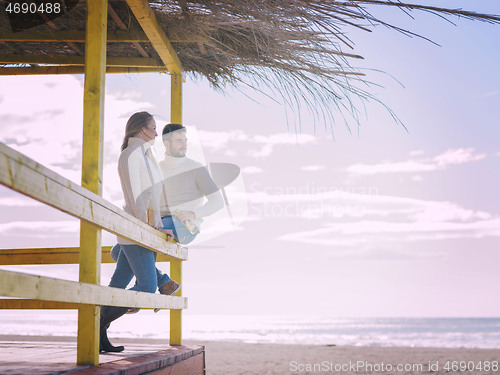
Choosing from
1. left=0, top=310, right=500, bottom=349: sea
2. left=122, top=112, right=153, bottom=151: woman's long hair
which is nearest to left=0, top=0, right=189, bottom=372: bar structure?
left=122, top=112, right=153, bottom=151: woman's long hair

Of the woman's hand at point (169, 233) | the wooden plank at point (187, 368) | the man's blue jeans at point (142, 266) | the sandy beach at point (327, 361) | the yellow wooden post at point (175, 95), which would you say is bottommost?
the sandy beach at point (327, 361)

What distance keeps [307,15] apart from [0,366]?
3.20m

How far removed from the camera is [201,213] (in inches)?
167

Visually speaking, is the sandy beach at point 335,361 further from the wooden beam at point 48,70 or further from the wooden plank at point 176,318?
the wooden beam at point 48,70

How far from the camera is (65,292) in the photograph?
Answer: 7.98ft

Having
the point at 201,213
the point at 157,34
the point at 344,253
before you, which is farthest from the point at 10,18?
the point at 344,253

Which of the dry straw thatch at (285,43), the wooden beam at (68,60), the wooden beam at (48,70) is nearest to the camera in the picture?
the dry straw thatch at (285,43)

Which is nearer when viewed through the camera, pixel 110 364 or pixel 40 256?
pixel 110 364

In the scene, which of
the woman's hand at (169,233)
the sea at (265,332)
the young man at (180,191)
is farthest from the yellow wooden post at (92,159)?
the sea at (265,332)

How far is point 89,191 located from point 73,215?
212 millimetres

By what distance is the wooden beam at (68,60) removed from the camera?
5234 millimetres

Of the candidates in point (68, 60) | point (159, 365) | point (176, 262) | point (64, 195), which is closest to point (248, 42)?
point (68, 60)

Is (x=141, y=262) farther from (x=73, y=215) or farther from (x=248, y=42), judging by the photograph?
(x=248, y=42)

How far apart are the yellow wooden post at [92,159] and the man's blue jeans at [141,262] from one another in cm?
81
